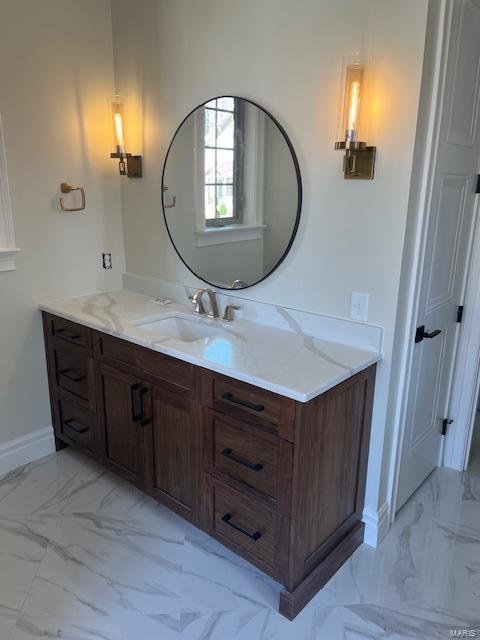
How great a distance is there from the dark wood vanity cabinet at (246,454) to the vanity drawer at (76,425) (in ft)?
0.50

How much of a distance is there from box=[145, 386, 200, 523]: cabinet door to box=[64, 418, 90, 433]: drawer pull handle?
0.54 m

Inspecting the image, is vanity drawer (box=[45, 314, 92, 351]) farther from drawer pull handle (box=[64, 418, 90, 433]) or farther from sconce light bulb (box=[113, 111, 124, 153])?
sconce light bulb (box=[113, 111, 124, 153])

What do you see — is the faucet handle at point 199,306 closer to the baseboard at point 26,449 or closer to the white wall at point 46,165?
the white wall at point 46,165

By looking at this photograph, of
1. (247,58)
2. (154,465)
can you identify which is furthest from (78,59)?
(154,465)

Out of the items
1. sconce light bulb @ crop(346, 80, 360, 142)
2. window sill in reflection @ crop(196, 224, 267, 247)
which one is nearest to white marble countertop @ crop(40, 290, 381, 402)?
window sill in reflection @ crop(196, 224, 267, 247)

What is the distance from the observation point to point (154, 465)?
7.48 ft

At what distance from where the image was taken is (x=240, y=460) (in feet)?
6.15

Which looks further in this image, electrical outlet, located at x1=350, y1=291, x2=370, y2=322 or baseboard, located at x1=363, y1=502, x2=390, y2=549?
baseboard, located at x1=363, y1=502, x2=390, y2=549

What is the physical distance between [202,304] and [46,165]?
1.08 metres

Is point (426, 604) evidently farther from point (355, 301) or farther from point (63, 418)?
point (63, 418)

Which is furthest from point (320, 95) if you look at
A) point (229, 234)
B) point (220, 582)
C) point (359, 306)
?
point (220, 582)

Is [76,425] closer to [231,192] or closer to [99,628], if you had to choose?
[99,628]

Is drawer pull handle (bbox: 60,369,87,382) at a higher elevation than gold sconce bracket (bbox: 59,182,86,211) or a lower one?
lower

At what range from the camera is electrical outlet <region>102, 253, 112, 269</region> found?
292 cm
